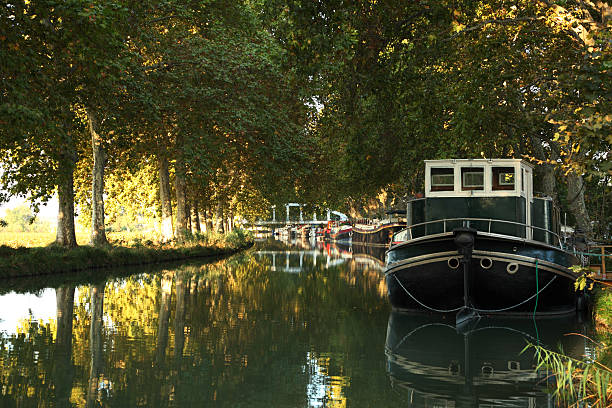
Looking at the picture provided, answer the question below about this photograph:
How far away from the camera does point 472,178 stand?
63.4ft

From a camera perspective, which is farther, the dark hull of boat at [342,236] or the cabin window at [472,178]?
the dark hull of boat at [342,236]

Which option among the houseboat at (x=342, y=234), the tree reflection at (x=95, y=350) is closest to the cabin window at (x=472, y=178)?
the tree reflection at (x=95, y=350)

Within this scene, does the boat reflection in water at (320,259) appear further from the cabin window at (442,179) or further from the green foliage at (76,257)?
the cabin window at (442,179)

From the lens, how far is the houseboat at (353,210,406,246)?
5640cm

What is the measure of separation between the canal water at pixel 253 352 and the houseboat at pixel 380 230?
99.0 feet

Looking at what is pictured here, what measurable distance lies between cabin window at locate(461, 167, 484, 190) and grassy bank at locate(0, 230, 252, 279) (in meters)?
17.1

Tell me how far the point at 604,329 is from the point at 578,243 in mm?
13202

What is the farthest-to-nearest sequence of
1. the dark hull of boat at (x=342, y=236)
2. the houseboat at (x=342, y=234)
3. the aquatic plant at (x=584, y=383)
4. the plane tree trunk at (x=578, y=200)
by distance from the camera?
the dark hull of boat at (x=342, y=236) < the houseboat at (x=342, y=234) < the plane tree trunk at (x=578, y=200) < the aquatic plant at (x=584, y=383)


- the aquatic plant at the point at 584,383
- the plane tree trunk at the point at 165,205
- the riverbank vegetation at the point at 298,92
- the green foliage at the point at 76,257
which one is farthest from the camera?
the plane tree trunk at the point at 165,205

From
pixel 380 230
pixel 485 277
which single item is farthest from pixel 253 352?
pixel 380 230

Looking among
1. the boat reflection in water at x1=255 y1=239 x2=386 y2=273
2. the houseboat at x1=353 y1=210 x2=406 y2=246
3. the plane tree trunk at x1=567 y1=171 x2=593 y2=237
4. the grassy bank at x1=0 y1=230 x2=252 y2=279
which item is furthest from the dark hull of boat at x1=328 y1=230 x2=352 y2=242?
the plane tree trunk at x1=567 y1=171 x2=593 y2=237

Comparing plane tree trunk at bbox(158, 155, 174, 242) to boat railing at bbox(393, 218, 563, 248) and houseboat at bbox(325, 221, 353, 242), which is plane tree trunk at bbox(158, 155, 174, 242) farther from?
houseboat at bbox(325, 221, 353, 242)

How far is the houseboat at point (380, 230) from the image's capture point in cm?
5640

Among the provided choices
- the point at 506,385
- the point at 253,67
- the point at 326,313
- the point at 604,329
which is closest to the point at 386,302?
the point at 326,313
